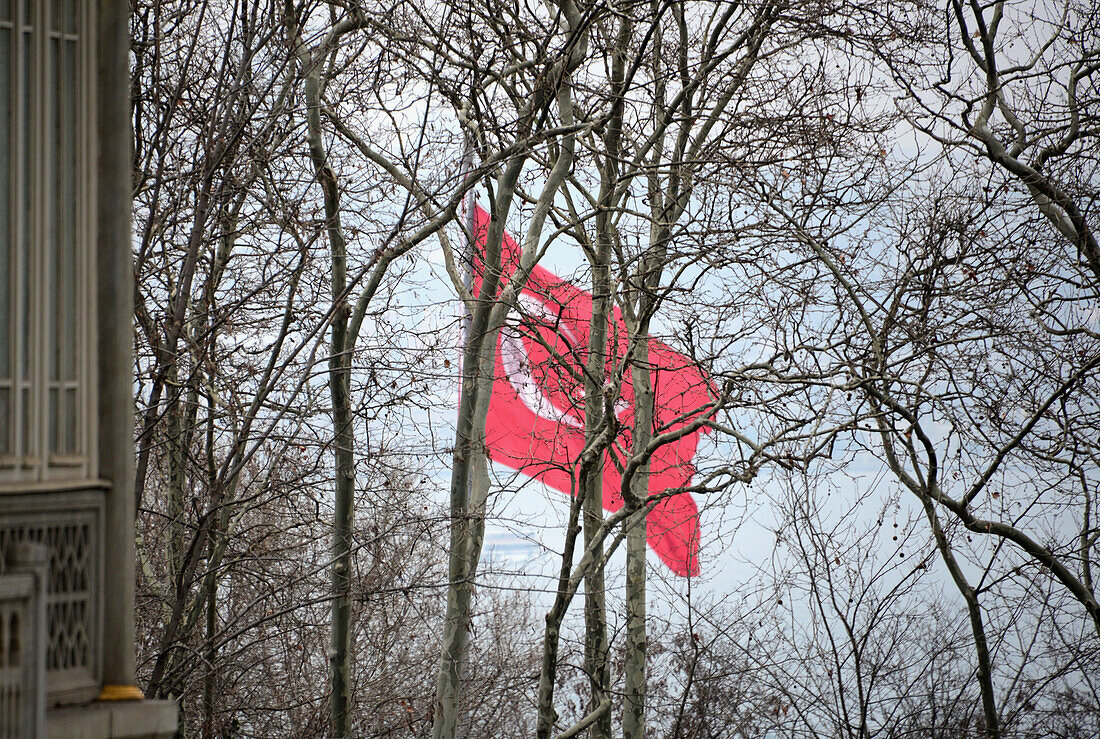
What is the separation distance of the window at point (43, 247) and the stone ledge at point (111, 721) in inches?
24.0

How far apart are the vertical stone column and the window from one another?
0.05m

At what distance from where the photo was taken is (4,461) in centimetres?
239

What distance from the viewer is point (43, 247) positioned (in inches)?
101

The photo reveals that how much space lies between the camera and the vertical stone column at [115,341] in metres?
2.55

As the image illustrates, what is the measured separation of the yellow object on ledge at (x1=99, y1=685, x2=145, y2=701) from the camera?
249 cm

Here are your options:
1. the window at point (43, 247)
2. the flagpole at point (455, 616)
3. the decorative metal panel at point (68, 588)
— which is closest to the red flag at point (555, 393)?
the flagpole at point (455, 616)

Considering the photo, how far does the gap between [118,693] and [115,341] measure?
97 centimetres

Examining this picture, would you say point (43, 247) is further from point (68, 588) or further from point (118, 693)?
point (118, 693)

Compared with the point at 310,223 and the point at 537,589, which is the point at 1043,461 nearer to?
the point at 537,589

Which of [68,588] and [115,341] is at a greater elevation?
[115,341]

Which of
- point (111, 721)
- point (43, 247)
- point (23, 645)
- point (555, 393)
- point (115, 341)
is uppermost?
point (555, 393)

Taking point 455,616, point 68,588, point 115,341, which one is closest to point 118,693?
point 68,588

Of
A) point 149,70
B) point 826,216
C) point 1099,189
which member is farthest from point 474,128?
point 1099,189

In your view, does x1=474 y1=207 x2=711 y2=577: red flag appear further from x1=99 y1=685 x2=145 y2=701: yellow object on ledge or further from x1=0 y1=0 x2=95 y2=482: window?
x1=99 y1=685 x2=145 y2=701: yellow object on ledge
